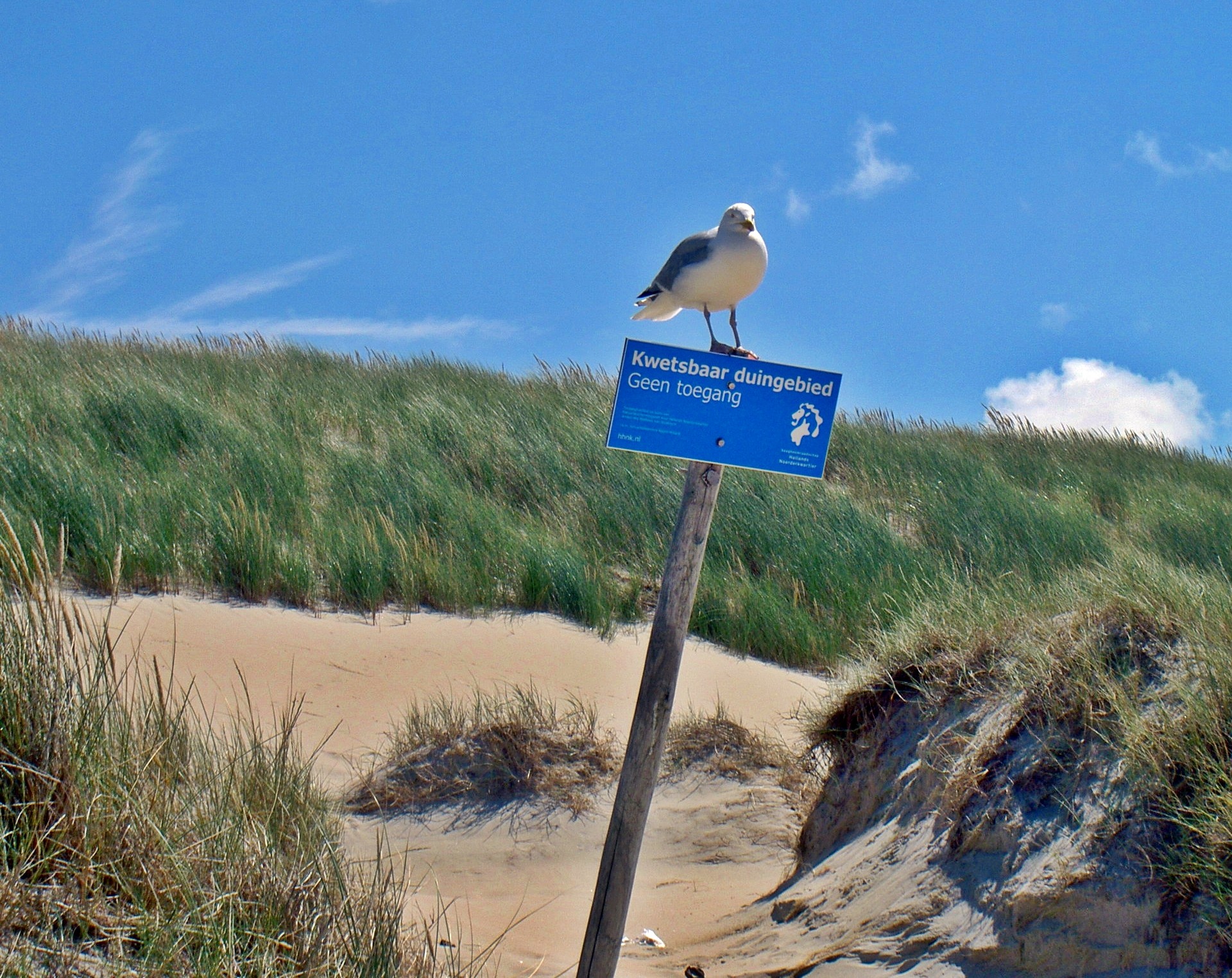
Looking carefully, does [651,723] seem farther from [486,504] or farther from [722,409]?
[486,504]

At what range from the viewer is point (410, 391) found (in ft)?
48.4

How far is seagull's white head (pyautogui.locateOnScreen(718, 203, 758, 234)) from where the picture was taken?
3877mm

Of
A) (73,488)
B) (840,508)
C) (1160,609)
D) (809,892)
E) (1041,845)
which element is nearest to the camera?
(1041,845)

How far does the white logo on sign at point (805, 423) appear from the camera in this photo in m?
3.69

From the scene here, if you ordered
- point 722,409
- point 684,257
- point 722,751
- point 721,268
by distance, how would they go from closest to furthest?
point 722,409 < point 721,268 < point 684,257 < point 722,751

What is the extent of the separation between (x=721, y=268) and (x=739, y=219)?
19 cm

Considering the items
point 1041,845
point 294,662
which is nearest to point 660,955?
point 1041,845

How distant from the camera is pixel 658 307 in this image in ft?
14.5

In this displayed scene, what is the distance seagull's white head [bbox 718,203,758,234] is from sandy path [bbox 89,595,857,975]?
2.56 m

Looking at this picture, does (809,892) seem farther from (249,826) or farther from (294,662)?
(294,662)

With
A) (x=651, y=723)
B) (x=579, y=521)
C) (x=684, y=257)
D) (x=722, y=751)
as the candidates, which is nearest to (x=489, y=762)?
(x=722, y=751)

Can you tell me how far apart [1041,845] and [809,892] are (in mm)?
1193

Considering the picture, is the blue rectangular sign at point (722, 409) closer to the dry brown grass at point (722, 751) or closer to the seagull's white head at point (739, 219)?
the seagull's white head at point (739, 219)

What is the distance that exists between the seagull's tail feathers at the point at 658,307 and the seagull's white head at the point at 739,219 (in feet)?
1.40
